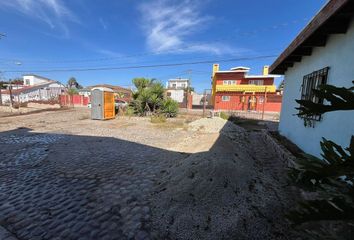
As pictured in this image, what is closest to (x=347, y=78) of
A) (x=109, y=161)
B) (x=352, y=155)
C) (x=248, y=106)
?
(x=352, y=155)

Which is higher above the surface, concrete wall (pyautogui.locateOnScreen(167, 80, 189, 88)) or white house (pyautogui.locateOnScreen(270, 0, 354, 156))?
concrete wall (pyautogui.locateOnScreen(167, 80, 189, 88))

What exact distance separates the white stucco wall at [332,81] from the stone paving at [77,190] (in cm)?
325

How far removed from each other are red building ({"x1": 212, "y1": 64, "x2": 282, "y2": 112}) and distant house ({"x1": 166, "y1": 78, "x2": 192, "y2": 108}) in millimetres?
4807

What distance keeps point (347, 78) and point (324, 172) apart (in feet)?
10.0

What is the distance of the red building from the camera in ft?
81.3

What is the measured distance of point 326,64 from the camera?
4152mm

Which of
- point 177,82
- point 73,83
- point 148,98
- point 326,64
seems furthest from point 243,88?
point 73,83

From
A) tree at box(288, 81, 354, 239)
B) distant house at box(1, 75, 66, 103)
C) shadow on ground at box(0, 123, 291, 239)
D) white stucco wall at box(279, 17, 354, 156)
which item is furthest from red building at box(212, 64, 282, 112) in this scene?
distant house at box(1, 75, 66, 103)

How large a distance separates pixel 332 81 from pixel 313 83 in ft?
3.57

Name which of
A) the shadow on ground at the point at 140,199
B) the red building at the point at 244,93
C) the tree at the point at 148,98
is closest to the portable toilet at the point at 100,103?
the tree at the point at 148,98

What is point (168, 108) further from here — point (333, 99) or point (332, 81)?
point (333, 99)

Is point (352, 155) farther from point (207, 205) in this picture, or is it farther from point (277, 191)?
point (277, 191)

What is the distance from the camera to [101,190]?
3.46m

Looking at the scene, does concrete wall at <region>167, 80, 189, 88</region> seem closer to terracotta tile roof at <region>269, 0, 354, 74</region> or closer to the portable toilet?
the portable toilet
